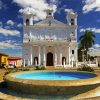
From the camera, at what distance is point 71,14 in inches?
1783

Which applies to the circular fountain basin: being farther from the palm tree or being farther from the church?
the palm tree

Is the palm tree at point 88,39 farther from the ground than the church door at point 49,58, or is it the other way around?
the palm tree at point 88,39

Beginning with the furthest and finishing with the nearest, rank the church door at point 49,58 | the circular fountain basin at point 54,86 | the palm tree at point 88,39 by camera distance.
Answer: the palm tree at point 88,39, the church door at point 49,58, the circular fountain basin at point 54,86

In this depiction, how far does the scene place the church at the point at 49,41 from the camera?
42.7m

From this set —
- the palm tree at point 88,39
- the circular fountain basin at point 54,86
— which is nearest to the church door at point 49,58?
the palm tree at point 88,39

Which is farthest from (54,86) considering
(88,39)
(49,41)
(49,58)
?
(88,39)

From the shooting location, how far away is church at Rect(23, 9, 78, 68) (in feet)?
140

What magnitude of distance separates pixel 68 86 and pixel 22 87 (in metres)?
2.29

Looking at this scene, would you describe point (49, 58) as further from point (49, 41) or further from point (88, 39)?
point (88, 39)

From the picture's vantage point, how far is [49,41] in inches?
1671

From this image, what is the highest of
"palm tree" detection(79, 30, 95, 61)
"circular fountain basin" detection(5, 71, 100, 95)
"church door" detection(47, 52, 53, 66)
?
"palm tree" detection(79, 30, 95, 61)

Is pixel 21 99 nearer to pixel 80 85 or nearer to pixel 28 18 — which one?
pixel 80 85

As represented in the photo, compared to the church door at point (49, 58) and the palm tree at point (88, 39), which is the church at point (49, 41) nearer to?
the church door at point (49, 58)

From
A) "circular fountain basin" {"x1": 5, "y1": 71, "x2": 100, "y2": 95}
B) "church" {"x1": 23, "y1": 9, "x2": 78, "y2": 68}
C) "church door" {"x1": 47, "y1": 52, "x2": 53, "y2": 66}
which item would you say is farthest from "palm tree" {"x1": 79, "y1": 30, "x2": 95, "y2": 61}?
"circular fountain basin" {"x1": 5, "y1": 71, "x2": 100, "y2": 95}
